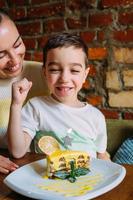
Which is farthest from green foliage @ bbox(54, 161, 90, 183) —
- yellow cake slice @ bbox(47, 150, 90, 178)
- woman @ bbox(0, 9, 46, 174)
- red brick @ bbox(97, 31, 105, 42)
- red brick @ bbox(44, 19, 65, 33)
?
red brick @ bbox(44, 19, 65, 33)

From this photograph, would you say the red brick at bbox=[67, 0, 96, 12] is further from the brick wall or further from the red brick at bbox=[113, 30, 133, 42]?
the red brick at bbox=[113, 30, 133, 42]

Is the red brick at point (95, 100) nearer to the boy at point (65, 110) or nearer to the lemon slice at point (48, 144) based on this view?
the boy at point (65, 110)

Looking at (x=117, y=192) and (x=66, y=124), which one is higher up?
(x=117, y=192)

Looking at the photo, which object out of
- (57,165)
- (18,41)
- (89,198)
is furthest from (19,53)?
(89,198)

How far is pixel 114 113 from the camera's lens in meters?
2.14

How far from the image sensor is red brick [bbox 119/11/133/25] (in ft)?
6.66

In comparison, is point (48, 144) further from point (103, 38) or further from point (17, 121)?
point (103, 38)

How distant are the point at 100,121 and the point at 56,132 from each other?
0.60 ft

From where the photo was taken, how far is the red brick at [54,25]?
2.24 m

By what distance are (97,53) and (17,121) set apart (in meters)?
1.24

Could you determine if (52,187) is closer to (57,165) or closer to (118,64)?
(57,165)

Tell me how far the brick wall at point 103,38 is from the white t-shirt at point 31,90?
786 millimetres

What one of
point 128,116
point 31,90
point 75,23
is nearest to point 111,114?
point 128,116

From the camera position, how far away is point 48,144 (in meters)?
1.08
